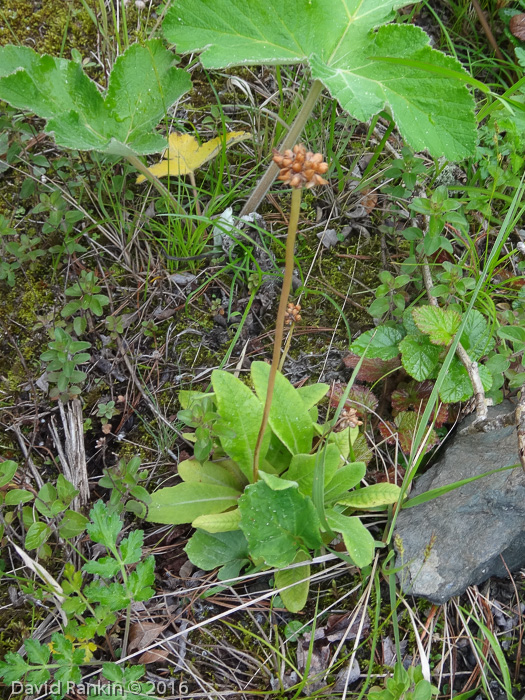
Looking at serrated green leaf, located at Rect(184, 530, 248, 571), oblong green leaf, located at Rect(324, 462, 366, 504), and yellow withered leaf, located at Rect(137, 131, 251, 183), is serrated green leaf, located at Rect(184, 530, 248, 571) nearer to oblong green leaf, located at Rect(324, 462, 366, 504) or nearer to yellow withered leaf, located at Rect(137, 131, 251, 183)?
oblong green leaf, located at Rect(324, 462, 366, 504)

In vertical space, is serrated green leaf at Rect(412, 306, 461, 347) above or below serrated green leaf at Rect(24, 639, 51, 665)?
above

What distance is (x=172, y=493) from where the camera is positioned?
6.37ft

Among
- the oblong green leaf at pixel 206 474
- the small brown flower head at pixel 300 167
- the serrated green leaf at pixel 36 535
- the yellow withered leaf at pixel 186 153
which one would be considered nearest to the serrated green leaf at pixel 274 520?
the oblong green leaf at pixel 206 474

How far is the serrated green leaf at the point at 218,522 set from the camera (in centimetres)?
181

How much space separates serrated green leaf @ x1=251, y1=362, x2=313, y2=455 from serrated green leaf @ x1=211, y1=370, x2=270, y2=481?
0.05 metres

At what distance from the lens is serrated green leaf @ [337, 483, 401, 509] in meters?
1.91

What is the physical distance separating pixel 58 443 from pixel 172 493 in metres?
0.56

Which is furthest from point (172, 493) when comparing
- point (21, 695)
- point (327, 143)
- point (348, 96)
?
point (327, 143)

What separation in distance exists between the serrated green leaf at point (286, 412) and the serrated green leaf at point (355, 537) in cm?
30

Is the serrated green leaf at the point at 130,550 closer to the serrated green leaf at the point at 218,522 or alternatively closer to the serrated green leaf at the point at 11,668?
the serrated green leaf at the point at 218,522

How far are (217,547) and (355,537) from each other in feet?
1.72

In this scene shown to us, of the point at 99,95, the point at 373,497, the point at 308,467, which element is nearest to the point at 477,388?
the point at 373,497

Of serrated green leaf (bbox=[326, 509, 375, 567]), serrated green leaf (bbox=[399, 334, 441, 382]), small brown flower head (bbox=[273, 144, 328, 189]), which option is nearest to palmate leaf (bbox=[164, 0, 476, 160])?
serrated green leaf (bbox=[399, 334, 441, 382])

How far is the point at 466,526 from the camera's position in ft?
6.38
